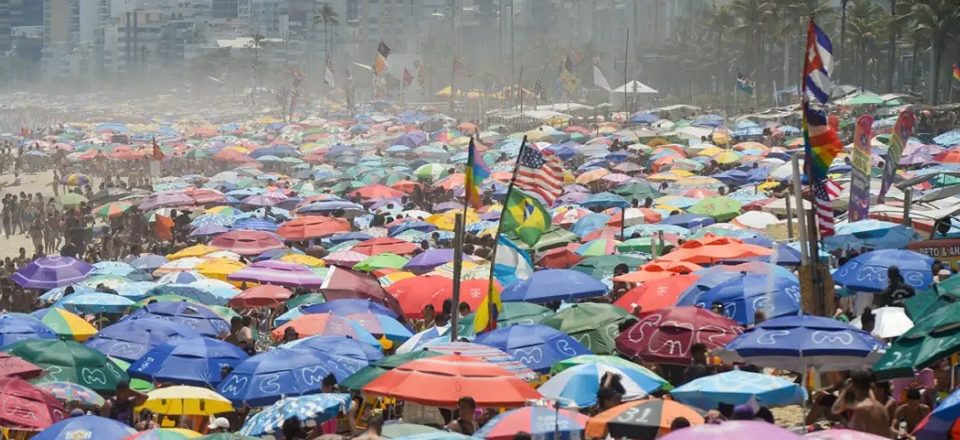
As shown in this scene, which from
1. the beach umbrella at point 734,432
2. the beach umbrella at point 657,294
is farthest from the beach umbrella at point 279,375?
the beach umbrella at point 734,432

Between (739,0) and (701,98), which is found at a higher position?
(739,0)

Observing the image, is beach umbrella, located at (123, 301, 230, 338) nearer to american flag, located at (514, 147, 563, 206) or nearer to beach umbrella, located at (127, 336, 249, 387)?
beach umbrella, located at (127, 336, 249, 387)

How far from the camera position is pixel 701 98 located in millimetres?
84875

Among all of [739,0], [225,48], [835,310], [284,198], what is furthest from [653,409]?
[225,48]

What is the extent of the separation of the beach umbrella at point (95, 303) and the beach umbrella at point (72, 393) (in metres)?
5.16

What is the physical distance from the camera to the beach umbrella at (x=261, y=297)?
1784 cm

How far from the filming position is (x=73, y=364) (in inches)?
502

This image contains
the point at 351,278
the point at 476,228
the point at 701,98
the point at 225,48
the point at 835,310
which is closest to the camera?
the point at 835,310

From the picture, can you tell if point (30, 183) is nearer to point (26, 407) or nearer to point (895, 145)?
point (895, 145)

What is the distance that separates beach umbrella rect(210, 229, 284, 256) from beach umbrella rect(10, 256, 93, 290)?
215cm

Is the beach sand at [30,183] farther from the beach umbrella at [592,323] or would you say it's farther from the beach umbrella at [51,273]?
the beach umbrella at [592,323]

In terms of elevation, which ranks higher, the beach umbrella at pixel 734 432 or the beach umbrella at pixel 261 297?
the beach umbrella at pixel 734 432

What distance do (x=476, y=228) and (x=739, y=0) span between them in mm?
49448

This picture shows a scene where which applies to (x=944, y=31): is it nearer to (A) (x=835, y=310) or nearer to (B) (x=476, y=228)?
(B) (x=476, y=228)
